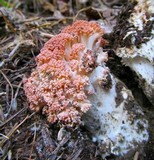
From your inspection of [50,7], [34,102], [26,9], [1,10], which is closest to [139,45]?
[34,102]

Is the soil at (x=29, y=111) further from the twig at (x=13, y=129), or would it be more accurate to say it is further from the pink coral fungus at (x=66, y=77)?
the pink coral fungus at (x=66, y=77)

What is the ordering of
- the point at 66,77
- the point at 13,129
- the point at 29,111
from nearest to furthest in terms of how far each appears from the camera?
the point at 66,77 → the point at 13,129 → the point at 29,111

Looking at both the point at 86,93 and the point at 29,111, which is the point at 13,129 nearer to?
the point at 29,111

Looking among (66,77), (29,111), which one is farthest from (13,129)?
(66,77)

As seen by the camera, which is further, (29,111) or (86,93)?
(29,111)

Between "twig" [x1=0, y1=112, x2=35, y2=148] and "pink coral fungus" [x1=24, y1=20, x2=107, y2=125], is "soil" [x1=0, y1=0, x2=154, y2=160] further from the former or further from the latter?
"pink coral fungus" [x1=24, y1=20, x2=107, y2=125]

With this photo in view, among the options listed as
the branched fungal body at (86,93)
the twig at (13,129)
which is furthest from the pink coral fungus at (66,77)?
the twig at (13,129)
